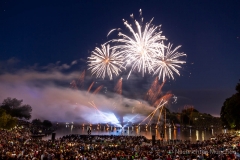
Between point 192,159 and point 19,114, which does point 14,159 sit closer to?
point 192,159

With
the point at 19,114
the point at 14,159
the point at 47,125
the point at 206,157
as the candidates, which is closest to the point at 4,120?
the point at 19,114

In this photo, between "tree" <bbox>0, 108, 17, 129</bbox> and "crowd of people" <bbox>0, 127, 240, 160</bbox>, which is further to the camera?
"tree" <bbox>0, 108, 17, 129</bbox>

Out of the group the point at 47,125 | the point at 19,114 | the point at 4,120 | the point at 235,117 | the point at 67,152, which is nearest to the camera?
the point at 67,152

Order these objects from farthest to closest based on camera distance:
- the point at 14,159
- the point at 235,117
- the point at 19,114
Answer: the point at 19,114, the point at 235,117, the point at 14,159

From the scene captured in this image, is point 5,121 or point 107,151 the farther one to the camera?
point 5,121

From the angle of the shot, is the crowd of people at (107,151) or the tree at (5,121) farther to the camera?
the tree at (5,121)

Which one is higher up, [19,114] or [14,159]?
[19,114]

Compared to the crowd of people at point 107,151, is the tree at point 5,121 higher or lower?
higher

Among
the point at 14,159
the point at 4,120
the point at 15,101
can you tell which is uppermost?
the point at 15,101

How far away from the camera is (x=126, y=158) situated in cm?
2053

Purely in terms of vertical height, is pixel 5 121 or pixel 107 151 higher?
pixel 5 121

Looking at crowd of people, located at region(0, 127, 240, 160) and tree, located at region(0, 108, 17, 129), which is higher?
tree, located at region(0, 108, 17, 129)

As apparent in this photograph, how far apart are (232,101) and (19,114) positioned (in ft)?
317

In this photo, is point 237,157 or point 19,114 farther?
point 19,114
